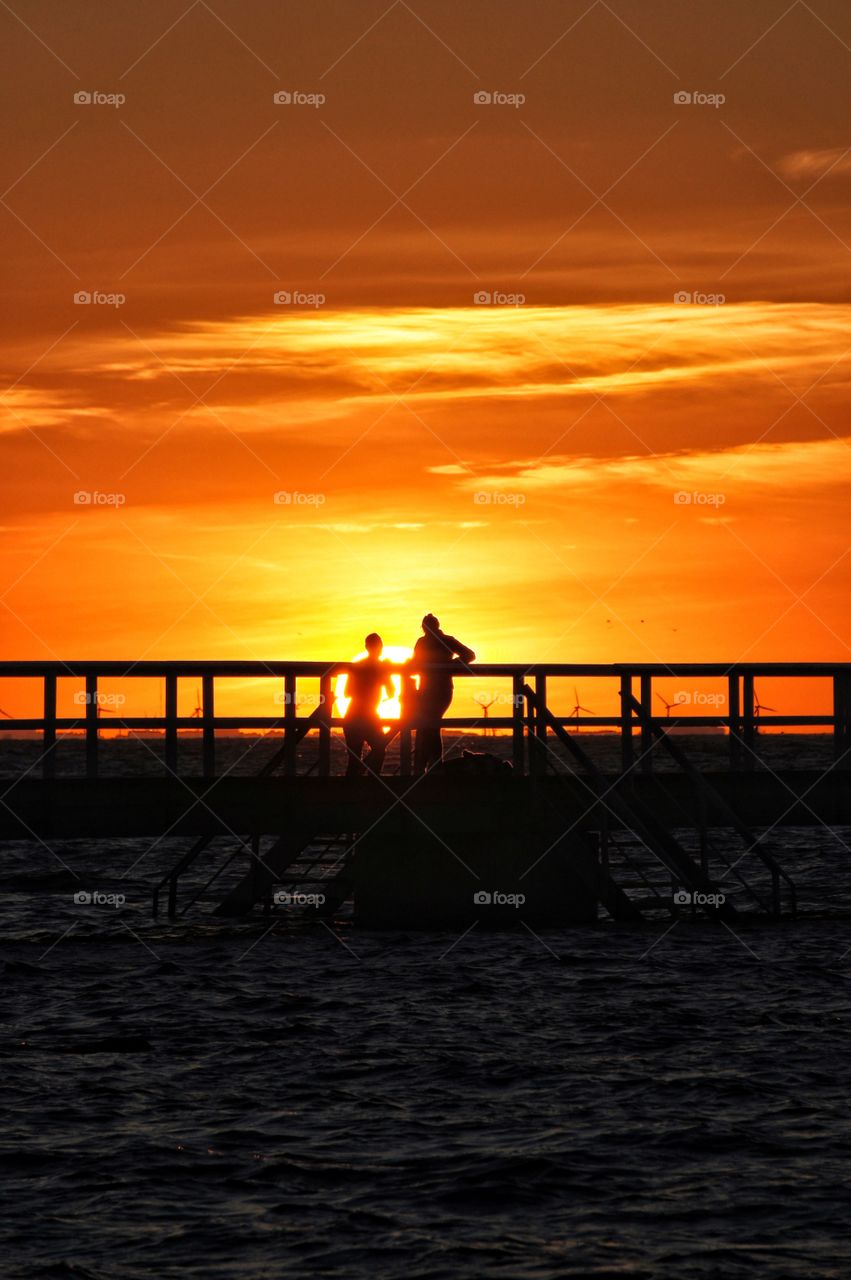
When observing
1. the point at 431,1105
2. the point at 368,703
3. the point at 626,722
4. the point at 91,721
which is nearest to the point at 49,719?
the point at 91,721

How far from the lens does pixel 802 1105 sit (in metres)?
12.7

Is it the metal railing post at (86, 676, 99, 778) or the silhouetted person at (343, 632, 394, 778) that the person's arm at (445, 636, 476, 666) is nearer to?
the silhouetted person at (343, 632, 394, 778)

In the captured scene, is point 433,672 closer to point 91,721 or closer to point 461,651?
point 461,651

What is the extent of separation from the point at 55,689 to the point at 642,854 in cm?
2100

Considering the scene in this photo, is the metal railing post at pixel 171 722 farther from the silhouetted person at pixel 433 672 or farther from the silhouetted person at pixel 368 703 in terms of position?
the silhouetted person at pixel 433 672

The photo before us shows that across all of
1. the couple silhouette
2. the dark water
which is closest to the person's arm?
the couple silhouette

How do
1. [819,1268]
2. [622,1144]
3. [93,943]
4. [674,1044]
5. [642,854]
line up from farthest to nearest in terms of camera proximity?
[642,854] < [93,943] < [674,1044] < [622,1144] < [819,1268]

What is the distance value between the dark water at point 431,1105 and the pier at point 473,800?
689 mm

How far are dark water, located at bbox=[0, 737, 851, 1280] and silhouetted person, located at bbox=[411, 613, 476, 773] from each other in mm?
2557

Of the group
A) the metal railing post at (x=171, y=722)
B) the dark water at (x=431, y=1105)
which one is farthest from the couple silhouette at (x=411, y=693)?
the dark water at (x=431, y=1105)

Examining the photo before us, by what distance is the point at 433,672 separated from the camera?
19.1 meters

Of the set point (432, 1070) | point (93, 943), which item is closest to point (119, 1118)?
point (432, 1070)

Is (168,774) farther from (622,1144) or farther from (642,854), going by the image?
(642,854)

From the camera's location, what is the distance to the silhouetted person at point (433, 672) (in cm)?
1912
